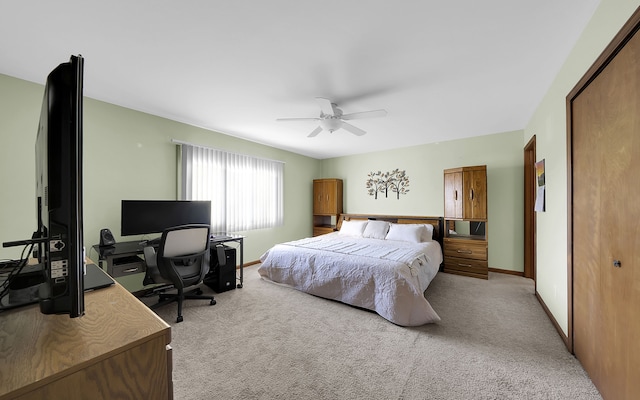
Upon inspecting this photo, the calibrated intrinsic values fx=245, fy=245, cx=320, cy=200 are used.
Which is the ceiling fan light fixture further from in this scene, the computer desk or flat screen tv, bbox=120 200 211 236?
the computer desk

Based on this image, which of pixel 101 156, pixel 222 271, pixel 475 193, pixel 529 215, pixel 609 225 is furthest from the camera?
pixel 475 193

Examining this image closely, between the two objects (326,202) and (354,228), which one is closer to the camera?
(354,228)

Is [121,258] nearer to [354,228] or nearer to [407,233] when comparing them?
[354,228]

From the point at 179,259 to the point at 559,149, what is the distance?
12.4 ft

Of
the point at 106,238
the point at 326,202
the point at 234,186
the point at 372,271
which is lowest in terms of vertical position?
the point at 372,271

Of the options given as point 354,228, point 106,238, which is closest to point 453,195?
point 354,228

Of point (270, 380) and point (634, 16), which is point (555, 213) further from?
point (270, 380)

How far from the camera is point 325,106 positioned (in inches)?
101

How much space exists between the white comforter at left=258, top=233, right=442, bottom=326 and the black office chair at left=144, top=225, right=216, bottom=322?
42.3 inches

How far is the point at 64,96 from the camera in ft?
2.23

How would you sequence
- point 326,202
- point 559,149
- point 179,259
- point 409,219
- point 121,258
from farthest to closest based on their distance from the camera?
1. point 326,202
2. point 409,219
3. point 121,258
4. point 179,259
5. point 559,149

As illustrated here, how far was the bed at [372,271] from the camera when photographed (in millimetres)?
2426

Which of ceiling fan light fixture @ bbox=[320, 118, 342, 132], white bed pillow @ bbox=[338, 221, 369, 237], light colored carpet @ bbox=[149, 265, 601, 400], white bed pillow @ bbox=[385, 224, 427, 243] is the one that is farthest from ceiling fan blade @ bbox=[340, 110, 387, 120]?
white bed pillow @ bbox=[338, 221, 369, 237]

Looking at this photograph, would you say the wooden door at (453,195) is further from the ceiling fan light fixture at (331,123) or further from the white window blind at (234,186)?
the white window blind at (234,186)
